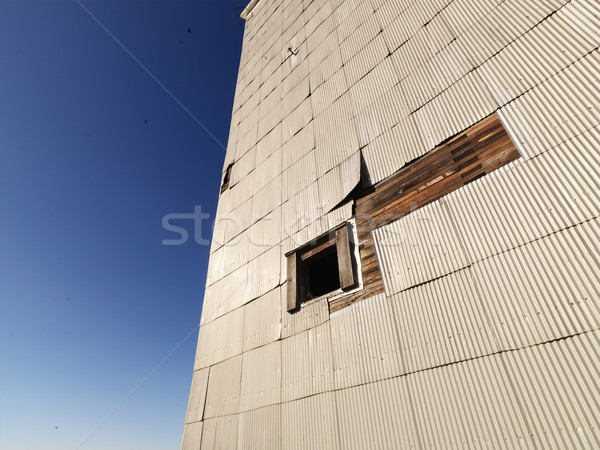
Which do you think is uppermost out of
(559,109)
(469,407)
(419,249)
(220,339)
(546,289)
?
(559,109)

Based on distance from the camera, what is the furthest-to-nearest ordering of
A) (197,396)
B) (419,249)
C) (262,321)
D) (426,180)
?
(197,396) → (262,321) → (426,180) → (419,249)

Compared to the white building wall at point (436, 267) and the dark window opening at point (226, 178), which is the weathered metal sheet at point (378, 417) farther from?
the dark window opening at point (226, 178)

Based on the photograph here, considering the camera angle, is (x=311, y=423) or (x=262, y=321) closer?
(x=311, y=423)

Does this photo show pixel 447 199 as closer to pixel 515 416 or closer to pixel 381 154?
pixel 381 154

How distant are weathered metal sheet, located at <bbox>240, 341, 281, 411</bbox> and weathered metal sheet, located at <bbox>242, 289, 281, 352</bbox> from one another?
0.79 ft


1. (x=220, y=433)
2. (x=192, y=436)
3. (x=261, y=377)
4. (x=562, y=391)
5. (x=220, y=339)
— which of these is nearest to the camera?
(x=562, y=391)

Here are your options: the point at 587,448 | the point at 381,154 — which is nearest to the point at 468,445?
the point at 587,448

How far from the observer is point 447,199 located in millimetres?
6086

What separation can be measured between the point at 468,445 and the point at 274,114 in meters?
12.8

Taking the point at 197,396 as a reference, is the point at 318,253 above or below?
above

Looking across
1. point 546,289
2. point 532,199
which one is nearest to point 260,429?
point 546,289

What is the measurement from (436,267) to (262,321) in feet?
17.1

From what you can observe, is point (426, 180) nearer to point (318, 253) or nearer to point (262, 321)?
point (318, 253)

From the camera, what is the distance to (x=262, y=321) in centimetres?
860
